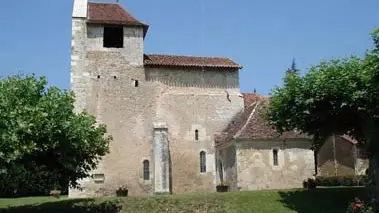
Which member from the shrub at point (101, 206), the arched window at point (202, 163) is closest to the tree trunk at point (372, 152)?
the shrub at point (101, 206)

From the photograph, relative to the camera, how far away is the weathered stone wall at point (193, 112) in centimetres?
3722

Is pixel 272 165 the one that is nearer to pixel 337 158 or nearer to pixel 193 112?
pixel 193 112

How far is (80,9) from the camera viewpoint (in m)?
37.5

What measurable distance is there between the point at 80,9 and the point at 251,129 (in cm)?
1591

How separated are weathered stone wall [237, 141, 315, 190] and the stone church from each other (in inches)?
2.8

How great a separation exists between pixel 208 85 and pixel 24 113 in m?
19.4

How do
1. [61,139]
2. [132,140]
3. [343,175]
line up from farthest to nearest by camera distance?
1. [343,175]
2. [132,140]
3. [61,139]

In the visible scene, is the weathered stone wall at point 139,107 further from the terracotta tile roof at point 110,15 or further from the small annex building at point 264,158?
the small annex building at point 264,158

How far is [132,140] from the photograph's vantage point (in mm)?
36406

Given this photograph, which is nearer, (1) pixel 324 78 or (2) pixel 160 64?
(1) pixel 324 78

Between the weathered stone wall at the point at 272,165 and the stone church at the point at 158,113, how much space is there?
0.07 metres

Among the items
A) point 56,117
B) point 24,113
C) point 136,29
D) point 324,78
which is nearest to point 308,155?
point 324,78

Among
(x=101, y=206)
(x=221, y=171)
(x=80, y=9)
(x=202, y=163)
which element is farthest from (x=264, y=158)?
(x=80, y=9)

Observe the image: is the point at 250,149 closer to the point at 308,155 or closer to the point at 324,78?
the point at 308,155
